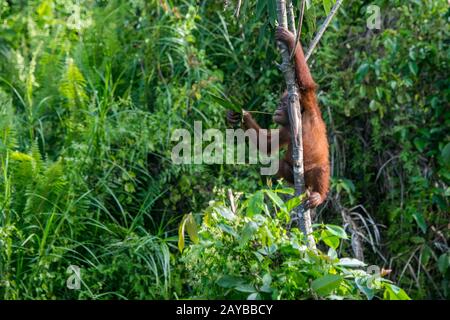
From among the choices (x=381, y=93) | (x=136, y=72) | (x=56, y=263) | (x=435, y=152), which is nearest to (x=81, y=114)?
(x=136, y=72)

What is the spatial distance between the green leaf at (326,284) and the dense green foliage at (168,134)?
2403 millimetres

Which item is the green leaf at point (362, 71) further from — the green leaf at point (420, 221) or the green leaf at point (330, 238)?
the green leaf at point (330, 238)

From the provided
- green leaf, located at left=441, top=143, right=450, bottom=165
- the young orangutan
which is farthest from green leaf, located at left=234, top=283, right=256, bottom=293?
green leaf, located at left=441, top=143, right=450, bottom=165

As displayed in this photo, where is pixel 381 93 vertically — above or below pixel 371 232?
above

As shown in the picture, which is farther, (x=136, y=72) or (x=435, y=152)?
(x=136, y=72)

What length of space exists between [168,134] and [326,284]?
127 inches

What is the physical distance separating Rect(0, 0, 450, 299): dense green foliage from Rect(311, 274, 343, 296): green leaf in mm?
2403

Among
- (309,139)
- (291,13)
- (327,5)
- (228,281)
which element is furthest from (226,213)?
(309,139)

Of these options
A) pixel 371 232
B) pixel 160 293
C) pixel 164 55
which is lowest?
pixel 160 293

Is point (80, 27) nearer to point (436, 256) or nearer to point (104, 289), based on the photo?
point (104, 289)

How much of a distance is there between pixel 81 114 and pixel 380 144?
2.57 meters

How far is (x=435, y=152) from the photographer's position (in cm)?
655

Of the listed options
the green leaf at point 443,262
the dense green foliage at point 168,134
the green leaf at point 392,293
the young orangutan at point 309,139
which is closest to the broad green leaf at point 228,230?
the green leaf at point 392,293

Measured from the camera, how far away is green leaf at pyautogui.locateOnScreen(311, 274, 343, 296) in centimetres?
341
